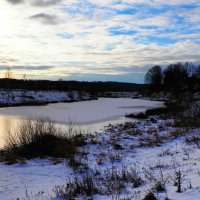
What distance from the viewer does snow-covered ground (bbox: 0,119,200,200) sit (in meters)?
7.04

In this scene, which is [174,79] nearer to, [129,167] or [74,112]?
[74,112]

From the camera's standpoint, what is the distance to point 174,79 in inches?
3826

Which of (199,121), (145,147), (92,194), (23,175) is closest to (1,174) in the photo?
(23,175)

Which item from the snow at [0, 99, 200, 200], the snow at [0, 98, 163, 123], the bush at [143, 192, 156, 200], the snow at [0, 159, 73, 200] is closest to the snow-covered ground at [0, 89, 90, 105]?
the snow at [0, 98, 163, 123]

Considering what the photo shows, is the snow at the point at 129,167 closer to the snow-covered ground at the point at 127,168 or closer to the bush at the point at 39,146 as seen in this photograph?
the snow-covered ground at the point at 127,168

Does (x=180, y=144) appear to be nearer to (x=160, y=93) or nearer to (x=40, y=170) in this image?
(x=40, y=170)

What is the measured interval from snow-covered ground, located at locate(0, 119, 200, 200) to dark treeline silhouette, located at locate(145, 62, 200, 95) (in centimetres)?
6676

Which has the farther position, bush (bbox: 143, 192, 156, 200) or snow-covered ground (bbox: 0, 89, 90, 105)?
snow-covered ground (bbox: 0, 89, 90, 105)

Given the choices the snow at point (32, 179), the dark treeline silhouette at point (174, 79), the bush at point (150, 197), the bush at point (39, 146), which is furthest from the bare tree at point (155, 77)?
the bush at point (150, 197)

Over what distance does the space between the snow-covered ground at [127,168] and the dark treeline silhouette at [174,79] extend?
Answer: 66.8 metres

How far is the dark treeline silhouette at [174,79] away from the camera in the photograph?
8916cm

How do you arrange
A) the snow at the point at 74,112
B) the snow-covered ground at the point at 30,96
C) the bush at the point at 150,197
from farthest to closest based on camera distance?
the snow-covered ground at the point at 30,96 < the snow at the point at 74,112 < the bush at the point at 150,197

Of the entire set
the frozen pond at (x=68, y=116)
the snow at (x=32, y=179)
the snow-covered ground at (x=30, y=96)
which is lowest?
the frozen pond at (x=68, y=116)

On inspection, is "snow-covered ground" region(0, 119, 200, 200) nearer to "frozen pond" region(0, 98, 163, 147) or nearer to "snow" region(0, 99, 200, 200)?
"snow" region(0, 99, 200, 200)
